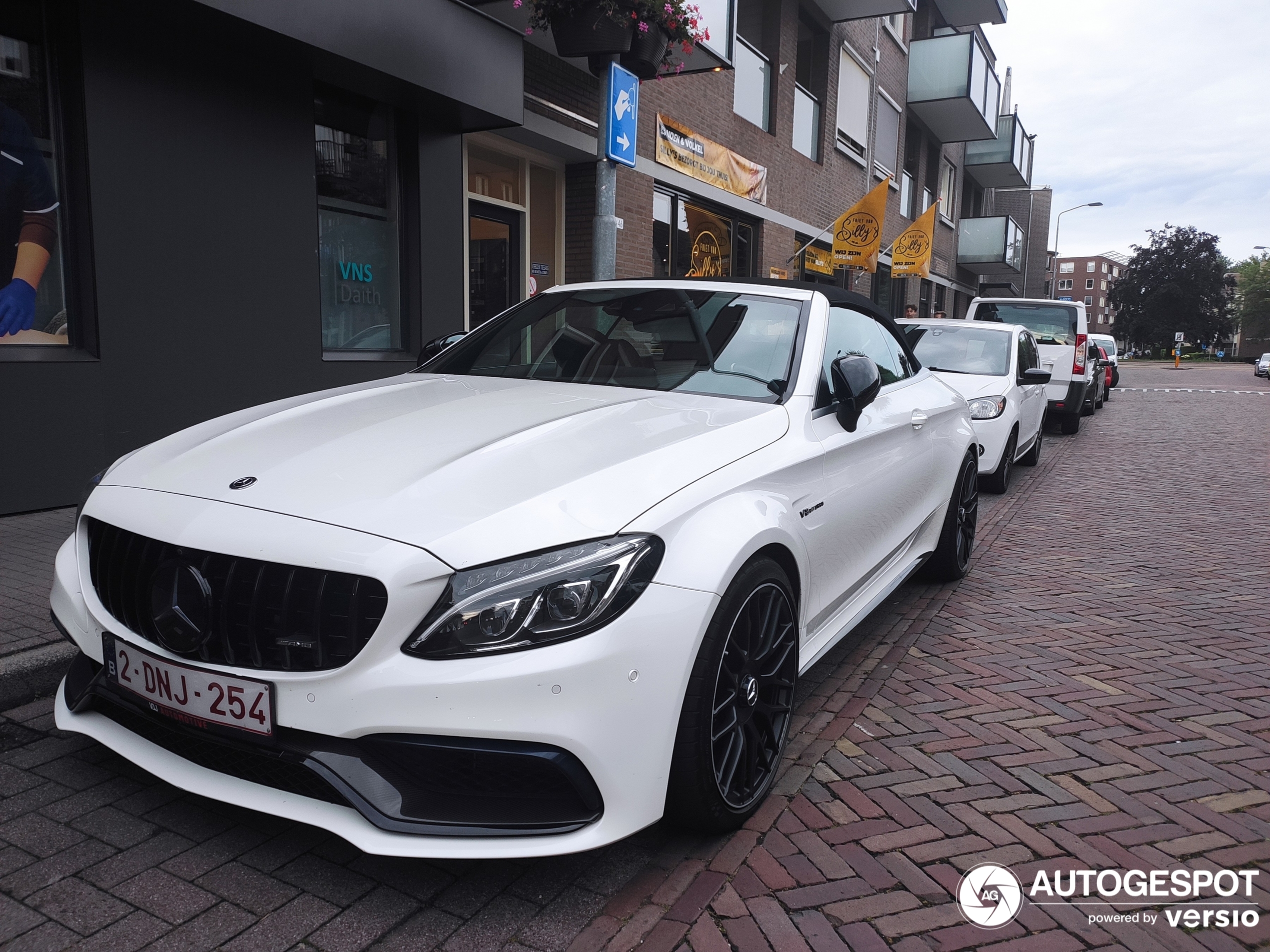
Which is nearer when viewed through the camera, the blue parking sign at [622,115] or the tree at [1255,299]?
the blue parking sign at [622,115]

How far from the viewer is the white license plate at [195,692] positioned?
6.87 ft

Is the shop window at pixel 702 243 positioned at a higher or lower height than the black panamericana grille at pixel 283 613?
higher

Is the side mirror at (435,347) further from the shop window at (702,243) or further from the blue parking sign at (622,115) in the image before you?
the shop window at (702,243)

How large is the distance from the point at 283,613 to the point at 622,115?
603cm

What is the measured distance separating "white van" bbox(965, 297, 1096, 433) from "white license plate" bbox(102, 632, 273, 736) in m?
12.4

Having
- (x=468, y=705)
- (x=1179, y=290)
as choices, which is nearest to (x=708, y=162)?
(x=468, y=705)

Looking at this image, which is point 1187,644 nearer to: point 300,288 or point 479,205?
point 300,288

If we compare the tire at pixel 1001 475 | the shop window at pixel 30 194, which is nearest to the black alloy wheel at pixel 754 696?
the shop window at pixel 30 194

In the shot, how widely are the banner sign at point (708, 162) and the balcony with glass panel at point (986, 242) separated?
17.2m

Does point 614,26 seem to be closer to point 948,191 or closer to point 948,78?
point 948,78

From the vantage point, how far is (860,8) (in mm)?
16344

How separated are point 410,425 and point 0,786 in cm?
153

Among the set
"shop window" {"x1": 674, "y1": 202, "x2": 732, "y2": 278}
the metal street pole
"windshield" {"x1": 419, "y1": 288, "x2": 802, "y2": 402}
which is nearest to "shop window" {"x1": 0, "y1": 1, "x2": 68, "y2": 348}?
"windshield" {"x1": 419, "y1": 288, "x2": 802, "y2": 402}

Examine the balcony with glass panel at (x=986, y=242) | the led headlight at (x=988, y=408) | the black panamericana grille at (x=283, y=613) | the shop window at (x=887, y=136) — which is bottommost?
the black panamericana grille at (x=283, y=613)
